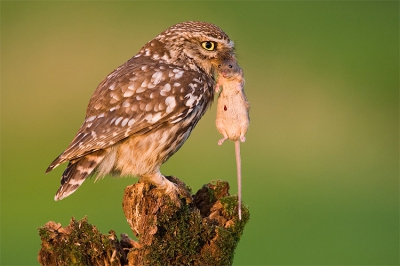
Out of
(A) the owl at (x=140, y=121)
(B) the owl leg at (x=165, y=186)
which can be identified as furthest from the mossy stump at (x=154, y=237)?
(A) the owl at (x=140, y=121)

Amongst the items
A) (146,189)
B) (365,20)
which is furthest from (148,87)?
(365,20)

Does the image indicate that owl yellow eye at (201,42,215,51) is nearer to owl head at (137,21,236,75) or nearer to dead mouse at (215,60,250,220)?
owl head at (137,21,236,75)

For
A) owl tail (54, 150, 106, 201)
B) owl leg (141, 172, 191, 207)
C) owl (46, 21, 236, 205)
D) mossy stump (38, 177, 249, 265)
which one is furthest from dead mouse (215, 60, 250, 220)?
owl tail (54, 150, 106, 201)

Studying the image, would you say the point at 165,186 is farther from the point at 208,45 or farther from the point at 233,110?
the point at 208,45

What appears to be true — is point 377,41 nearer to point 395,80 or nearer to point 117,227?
point 395,80

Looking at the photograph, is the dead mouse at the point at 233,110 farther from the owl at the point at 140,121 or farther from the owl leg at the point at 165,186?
the owl leg at the point at 165,186

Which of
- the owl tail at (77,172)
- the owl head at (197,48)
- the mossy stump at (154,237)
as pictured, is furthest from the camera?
the owl head at (197,48)

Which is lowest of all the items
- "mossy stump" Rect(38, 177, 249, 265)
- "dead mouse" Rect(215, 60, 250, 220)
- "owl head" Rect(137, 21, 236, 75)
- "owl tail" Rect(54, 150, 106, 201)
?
"mossy stump" Rect(38, 177, 249, 265)
